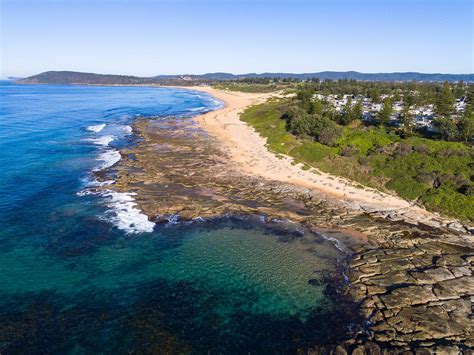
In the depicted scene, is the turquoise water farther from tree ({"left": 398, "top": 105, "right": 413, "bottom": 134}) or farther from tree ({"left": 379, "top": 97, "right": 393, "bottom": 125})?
tree ({"left": 379, "top": 97, "right": 393, "bottom": 125})

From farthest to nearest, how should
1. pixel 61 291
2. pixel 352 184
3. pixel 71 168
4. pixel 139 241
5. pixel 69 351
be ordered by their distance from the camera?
pixel 71 168, pixel 352 184, pixel 139 241, pixel 61 291, pixel 69 351

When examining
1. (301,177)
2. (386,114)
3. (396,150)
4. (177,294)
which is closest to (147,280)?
(177,294)


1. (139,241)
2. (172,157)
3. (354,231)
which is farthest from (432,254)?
(172,157)

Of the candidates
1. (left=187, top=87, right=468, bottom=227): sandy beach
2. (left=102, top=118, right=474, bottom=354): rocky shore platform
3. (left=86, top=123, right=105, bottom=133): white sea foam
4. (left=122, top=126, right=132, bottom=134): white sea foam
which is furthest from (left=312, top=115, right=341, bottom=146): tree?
(left=86, top=123, right=105, bottom=133): white sea foam

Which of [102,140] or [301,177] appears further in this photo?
[102,140]

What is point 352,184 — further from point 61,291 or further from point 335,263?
point 61,291

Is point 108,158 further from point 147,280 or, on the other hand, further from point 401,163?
point 401,163
